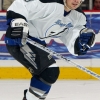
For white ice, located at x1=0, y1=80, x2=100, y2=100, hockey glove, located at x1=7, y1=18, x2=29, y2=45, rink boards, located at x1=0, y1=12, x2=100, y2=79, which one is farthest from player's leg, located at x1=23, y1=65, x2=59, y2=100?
rink boards, located at x1=0, y1=12, x2=100, y2=79

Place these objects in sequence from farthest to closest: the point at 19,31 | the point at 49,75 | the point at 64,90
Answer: the point at 64,90
the point at 49,75
the point at 19,31

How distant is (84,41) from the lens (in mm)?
2869

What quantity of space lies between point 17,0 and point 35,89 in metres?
0.59

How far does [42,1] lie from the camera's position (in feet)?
8.90

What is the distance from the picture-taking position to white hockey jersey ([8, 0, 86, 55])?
106 inches

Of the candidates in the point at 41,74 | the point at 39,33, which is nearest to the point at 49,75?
the point at 41,74

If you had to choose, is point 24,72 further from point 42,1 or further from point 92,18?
point 42,1

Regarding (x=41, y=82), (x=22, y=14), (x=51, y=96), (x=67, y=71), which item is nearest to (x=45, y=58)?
(x=41, y=82)

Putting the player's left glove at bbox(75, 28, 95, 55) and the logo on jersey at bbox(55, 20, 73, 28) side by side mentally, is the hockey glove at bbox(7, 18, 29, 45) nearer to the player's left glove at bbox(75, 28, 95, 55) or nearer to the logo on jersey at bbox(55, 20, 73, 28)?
the logo on jersey at bbox(55, 20, 73, 28)

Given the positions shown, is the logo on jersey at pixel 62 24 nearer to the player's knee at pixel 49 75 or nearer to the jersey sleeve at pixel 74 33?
the jersey sleeve at pixel 74 33

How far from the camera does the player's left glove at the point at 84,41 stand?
2.84 m

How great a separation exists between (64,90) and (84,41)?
116cm

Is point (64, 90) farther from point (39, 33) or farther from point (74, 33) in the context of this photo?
point (39, 33)

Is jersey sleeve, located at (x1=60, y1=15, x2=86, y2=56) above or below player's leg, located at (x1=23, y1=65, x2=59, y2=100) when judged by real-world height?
above
